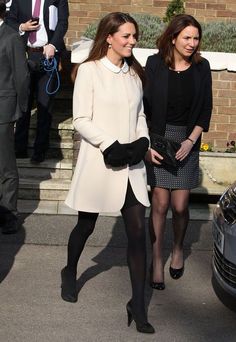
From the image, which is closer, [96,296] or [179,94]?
[96,296]

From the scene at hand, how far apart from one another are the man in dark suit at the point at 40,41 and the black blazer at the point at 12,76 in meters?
1.15

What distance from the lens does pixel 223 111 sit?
27.6 ft

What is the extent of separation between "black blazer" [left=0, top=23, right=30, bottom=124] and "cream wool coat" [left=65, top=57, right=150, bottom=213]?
5.55 ft

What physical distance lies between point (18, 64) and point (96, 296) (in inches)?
85.1

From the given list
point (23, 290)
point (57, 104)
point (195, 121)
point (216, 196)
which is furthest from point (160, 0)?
point (23, 290)

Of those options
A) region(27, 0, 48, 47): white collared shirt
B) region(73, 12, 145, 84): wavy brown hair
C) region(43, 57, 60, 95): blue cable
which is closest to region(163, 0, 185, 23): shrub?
region(27, 0, 48, 47): white collared shirt

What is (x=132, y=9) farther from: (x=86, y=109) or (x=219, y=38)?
(x=86, y=109)

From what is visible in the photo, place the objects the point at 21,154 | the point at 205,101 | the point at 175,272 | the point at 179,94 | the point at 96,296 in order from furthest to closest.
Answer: the point at 21,154, the point at 175,272, the point at 205,101, the point at 179,94, the point at 96,296

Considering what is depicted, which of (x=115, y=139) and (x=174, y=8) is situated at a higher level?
(x=174, y=8)

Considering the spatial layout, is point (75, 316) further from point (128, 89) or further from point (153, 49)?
point (153, 49)

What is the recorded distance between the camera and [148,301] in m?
5.11

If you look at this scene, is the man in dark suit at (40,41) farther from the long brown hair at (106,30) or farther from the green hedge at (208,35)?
the long brown hair at (106,30)

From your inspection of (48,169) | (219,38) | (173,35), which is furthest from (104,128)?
(219,38)

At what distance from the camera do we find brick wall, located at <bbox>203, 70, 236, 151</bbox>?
834 centimetres
